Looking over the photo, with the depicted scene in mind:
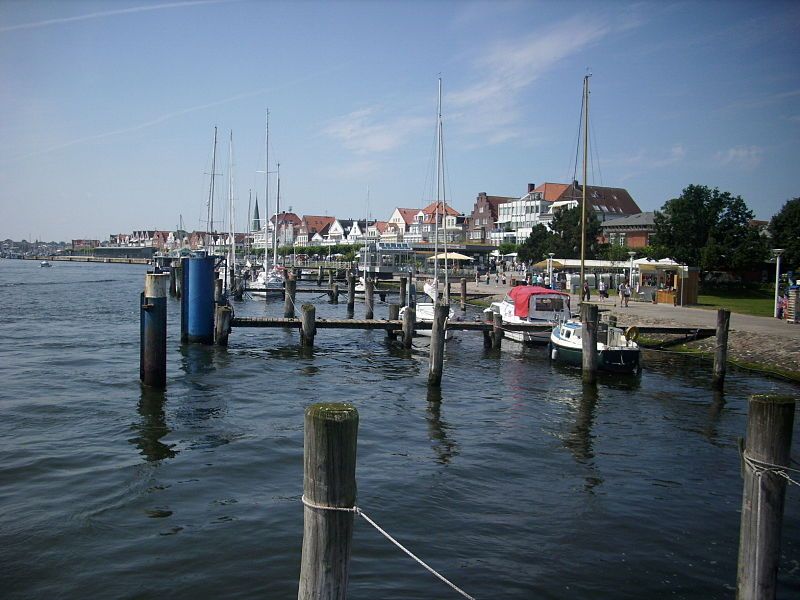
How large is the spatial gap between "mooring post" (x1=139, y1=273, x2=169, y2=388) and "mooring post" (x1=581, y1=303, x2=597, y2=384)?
12639 millimetres

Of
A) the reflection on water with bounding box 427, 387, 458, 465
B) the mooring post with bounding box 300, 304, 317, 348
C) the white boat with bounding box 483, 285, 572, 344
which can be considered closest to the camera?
the reflection on water with bounding box 427, 387, 458, 465

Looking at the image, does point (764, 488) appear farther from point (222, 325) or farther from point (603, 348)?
point (222, 325)

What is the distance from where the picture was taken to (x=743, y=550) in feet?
20.6

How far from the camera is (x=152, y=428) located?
49.9ft

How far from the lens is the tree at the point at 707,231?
163ft

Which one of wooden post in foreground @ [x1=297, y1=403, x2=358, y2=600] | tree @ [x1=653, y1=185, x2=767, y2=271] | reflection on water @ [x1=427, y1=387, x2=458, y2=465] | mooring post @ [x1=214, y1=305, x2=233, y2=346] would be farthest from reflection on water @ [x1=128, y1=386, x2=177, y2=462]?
tree @ [x1=653, y1=185, x2=767, y2=271]

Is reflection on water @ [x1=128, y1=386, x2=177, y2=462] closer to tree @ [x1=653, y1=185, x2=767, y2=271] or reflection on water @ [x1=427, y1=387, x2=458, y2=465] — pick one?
reflection on water @ [x1=427, y1=387, x2=458, y2=465]

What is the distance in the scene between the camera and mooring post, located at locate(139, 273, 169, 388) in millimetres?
17516

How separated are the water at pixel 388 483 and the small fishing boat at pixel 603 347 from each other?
87 centimetres

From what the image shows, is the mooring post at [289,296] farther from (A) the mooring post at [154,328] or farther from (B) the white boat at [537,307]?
(A) the mooring post at [154,328]

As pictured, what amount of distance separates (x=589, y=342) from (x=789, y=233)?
37.0 meters

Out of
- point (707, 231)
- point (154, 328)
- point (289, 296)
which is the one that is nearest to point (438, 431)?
point (154, 328)

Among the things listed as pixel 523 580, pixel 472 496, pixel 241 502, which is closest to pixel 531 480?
pixel 472 496

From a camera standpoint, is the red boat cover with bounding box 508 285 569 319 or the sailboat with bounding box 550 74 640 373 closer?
the sailboat with bounding box 550 74 640 373
